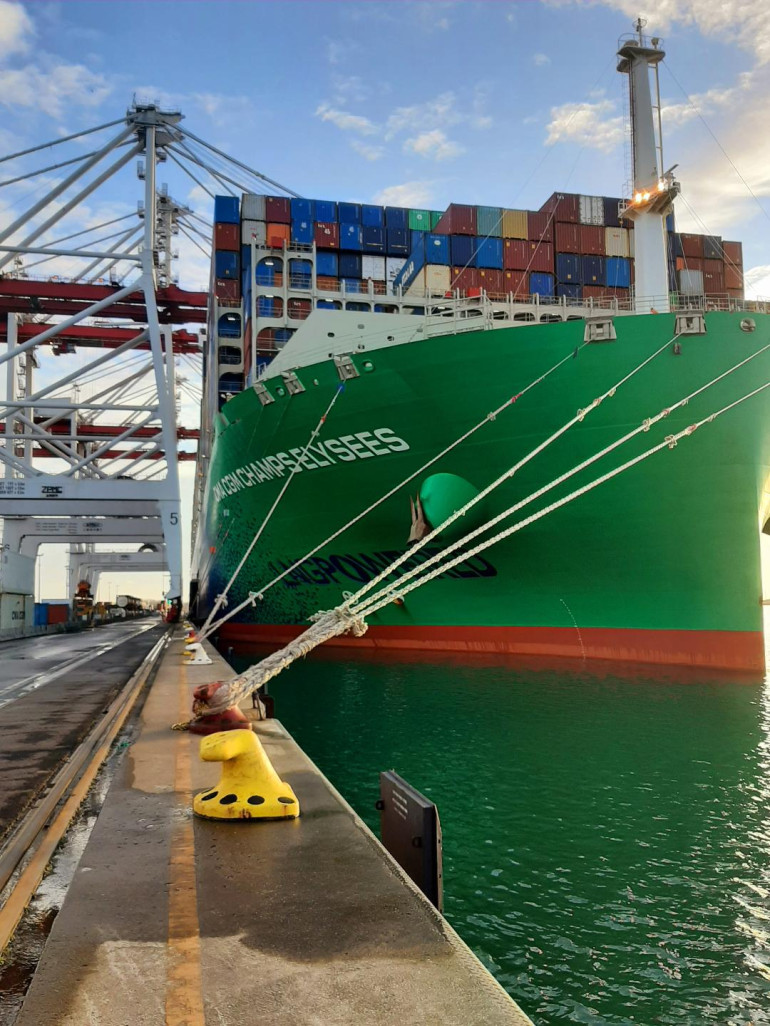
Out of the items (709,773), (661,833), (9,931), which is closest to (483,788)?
(661,833)

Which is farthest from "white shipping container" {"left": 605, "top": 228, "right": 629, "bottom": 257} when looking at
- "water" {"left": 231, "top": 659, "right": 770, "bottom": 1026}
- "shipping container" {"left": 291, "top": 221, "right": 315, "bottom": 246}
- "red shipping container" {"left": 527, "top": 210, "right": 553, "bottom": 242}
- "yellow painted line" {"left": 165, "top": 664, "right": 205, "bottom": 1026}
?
"yellow painted line" {"left": 165, "top": 664, "right": 205, "bottom": 1026}

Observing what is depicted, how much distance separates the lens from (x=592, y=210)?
3128 centimetres

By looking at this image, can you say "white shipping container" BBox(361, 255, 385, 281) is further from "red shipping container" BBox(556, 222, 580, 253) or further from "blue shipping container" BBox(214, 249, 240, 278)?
"red shipping container" BBox(556, 222, 580, 253)

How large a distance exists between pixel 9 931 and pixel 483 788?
21.9 ft

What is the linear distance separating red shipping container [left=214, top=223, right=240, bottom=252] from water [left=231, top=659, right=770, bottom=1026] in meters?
24.8

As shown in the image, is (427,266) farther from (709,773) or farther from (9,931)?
(9,931)

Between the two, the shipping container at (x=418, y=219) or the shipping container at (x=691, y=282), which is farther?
the shipping container at (x=418, y=219)

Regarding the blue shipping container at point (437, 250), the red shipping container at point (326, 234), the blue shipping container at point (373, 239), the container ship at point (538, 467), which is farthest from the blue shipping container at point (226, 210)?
the container ship at point (538, 467)

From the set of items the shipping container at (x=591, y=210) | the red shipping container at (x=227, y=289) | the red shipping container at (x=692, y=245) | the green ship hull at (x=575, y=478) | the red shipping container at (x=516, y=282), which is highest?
the shipping container at (x=591, y=210)

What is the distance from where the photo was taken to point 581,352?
17562 mm

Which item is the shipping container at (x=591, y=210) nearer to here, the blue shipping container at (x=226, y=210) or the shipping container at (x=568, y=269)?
the shipping container at (x=568, y=269)

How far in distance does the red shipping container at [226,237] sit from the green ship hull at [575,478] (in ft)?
56.7

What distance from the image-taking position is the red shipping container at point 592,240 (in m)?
30.6

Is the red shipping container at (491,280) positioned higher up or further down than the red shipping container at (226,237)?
further down
